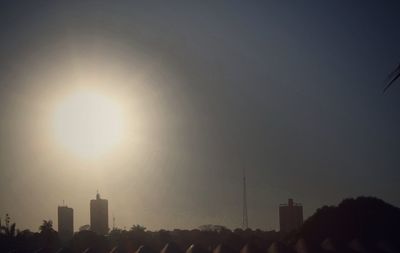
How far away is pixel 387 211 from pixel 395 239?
14.0 m

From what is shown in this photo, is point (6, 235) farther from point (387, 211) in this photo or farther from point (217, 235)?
point (387, 211)

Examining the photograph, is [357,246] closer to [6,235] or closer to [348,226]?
[348,226]

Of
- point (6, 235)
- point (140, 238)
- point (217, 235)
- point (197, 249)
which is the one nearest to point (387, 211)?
point (197, 249)

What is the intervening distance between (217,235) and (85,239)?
37.2 metres

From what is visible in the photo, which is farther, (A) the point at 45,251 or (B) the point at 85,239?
(B) the point at 85,239

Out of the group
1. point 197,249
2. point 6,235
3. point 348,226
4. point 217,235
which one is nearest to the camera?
point 197,249

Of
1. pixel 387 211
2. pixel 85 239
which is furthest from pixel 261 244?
pixel 85 239

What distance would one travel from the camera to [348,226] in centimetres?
11306

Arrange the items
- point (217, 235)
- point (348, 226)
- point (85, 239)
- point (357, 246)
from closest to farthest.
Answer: point (357, 246) → point (348, 226) → point (85, 239) → point (217, 235)

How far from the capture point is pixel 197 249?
104m

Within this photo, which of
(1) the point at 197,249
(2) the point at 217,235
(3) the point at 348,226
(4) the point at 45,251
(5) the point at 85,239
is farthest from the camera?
(2) the point at 217,235

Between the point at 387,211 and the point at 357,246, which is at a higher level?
the point at 387,211

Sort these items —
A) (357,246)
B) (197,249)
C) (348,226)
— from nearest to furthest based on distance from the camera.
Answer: (357,246), (197,249), (348,226)

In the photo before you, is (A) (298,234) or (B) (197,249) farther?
(A) (298,234)
